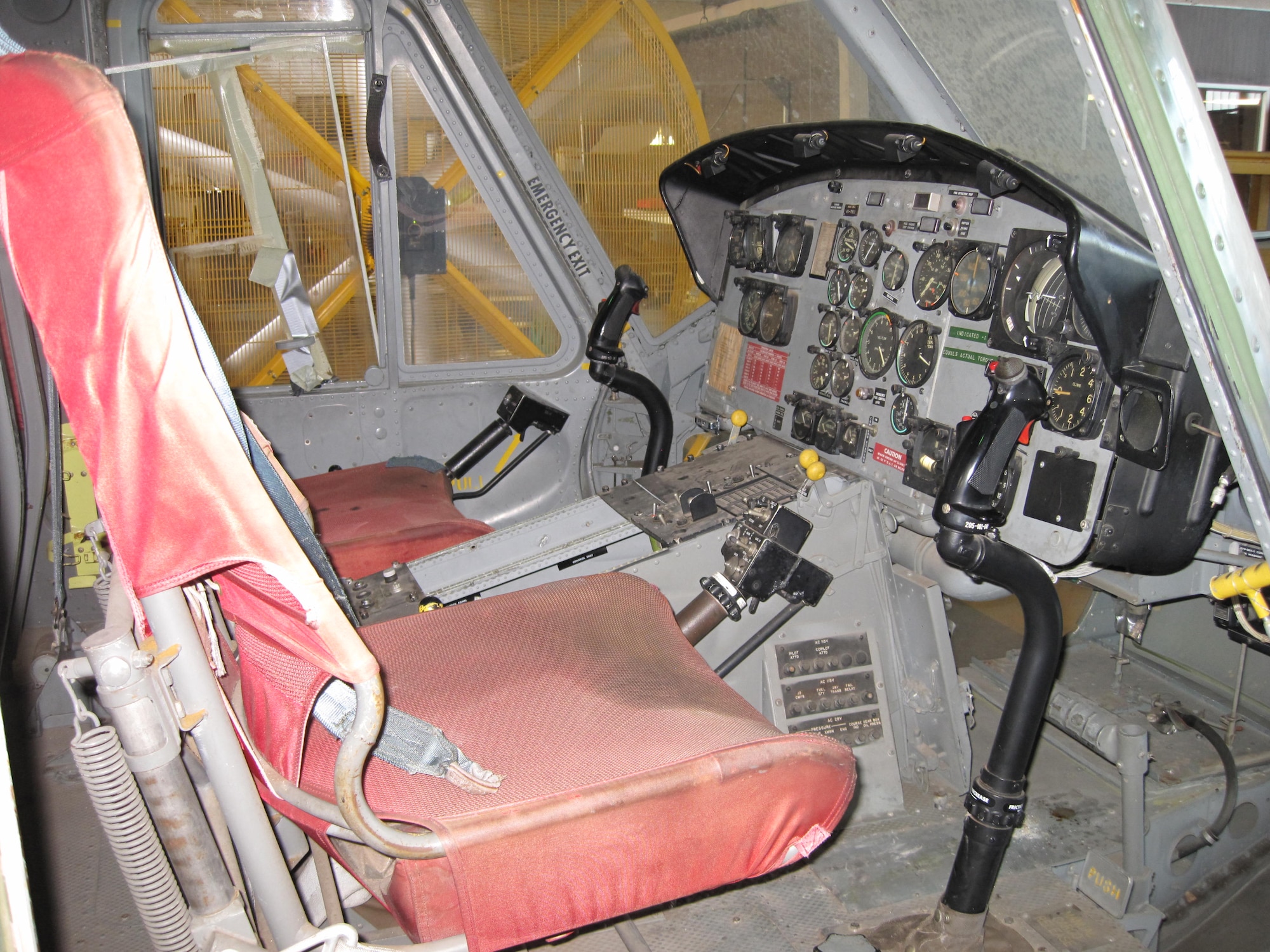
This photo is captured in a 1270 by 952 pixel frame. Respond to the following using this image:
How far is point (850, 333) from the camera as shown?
9.36ft

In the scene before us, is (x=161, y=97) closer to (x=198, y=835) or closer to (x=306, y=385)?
(x=306, y=385)

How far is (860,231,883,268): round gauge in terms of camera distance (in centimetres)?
274

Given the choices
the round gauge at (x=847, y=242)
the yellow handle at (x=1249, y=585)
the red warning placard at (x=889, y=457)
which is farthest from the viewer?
the round gauge at (x=847, y=242)

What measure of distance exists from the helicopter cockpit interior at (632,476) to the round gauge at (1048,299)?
1 centimetres

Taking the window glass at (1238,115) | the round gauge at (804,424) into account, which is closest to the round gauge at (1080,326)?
the window glass at (1238,115)

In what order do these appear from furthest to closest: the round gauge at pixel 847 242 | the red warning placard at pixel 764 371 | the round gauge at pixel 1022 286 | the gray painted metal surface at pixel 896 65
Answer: the red warning placard at pixel 764 371 → the round gauge at pixel 847 242 → the gray painted metal surface at pixel 896 65 → the round gauge at pixel 1022 286

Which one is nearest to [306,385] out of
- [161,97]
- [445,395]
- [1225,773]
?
[445,395]

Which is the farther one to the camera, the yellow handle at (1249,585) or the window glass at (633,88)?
the window glass at (633,88)

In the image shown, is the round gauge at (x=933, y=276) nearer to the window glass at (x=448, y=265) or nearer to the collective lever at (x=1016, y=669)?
the collective lever at (x=1016, y=669)

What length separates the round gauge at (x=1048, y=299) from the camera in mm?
2141

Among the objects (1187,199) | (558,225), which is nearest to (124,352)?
(1187,199)

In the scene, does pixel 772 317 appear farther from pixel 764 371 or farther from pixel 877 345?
pixel 877 345

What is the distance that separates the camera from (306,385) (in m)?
3.49

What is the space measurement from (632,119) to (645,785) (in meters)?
3.08
